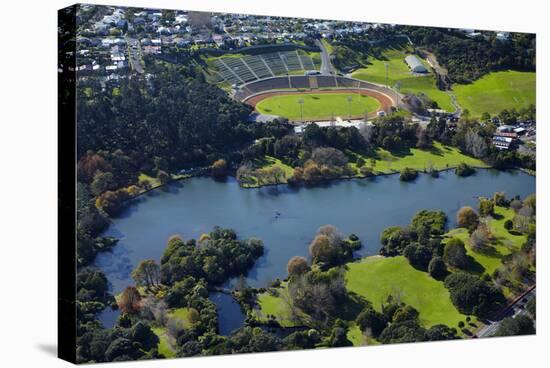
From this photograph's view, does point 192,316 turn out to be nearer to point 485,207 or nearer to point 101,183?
point 101,183

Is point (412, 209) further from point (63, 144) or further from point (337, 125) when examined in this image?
point (63, 144)

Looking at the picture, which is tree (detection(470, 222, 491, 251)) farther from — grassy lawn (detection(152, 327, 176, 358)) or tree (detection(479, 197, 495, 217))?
grassy lawn (detection(152, 327, 176, 358))

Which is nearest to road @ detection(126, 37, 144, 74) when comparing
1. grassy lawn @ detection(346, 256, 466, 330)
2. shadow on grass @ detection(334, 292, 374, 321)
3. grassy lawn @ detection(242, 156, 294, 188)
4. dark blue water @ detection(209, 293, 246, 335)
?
grassy lawn @ detection(242, 156, 294, 188)

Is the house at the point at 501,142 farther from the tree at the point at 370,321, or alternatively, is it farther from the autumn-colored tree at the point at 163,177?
the autumn-colored tree at the point at 163,177

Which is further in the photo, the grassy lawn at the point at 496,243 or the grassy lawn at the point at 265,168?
the grassy lawn at the point at 496,243

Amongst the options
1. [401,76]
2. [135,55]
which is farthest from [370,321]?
[135,55]

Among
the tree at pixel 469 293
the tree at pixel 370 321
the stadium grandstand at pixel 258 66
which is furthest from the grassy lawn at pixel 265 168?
the tree at pixel 469 293
